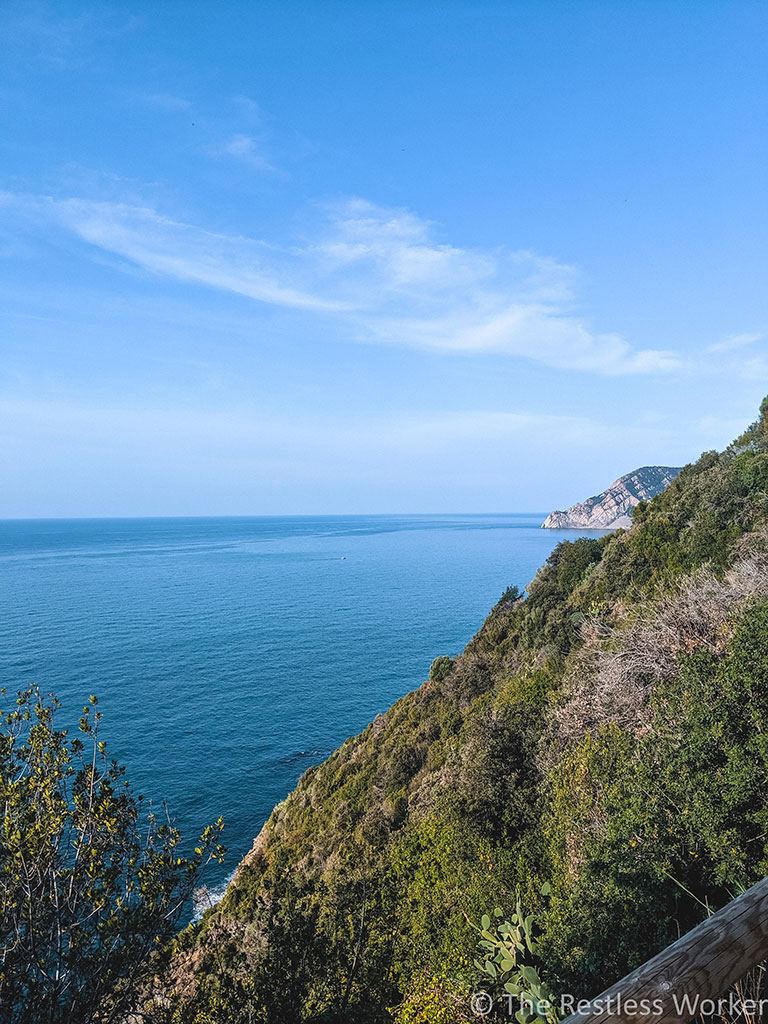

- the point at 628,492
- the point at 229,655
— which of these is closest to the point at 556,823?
the point at 229,655

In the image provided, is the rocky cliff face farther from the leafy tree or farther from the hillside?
the leafy tree

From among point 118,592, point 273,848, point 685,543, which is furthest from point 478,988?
point 118,592

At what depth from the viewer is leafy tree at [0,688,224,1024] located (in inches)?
288

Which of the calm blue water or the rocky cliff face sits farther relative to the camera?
the rocky cliff face

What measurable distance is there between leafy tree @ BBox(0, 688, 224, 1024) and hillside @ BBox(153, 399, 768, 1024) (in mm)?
2904

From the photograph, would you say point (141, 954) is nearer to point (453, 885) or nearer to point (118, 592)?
point (453, 885)

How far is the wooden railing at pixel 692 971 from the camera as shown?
1.95 metres

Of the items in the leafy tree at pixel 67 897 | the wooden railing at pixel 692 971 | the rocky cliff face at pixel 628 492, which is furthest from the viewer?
the rocky cliff face at pixel 628 492

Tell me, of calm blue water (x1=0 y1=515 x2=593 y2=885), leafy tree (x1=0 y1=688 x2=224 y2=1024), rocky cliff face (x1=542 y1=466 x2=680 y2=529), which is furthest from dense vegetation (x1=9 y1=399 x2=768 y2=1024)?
rocky cliff face (x1=542 y1=466 x2=680 y2=529)

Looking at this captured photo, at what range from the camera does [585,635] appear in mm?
23000

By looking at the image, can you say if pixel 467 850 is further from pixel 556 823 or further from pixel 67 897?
pixel 67 897

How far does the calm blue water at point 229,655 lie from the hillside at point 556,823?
6958 millimetres

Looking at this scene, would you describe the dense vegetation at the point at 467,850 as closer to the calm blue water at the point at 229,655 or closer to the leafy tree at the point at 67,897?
the leafy tree at the point at 67,897

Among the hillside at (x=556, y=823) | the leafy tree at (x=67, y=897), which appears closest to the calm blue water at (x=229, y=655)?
the hillside at (x=556, y=823)
